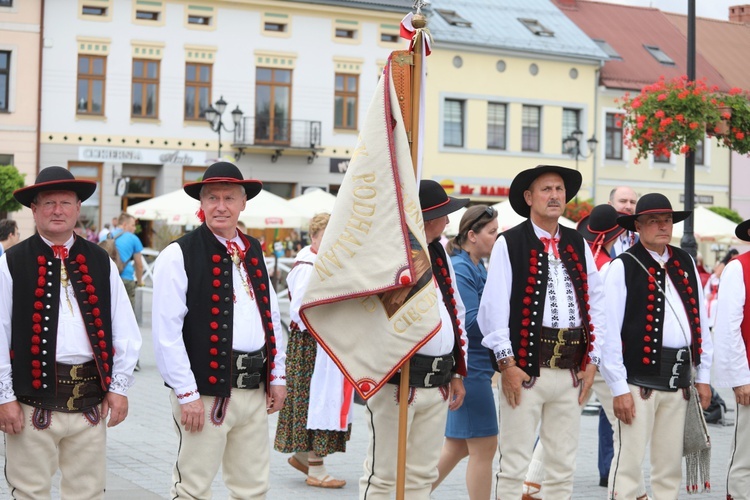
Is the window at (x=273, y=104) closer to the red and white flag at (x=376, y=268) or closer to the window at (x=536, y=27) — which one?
the window at (x=536, y=27)

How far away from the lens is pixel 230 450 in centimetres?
570

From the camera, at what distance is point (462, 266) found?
717 cm

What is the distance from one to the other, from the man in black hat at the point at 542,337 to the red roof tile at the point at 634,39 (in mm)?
37914

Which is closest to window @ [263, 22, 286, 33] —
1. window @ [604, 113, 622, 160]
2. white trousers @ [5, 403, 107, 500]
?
window @ [604, 113, 622, 160]

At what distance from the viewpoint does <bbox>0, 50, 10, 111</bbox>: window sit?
36844 mm

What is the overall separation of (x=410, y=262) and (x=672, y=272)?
7.11 feet

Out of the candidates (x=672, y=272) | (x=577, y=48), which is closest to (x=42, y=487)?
(x=672, y=272)

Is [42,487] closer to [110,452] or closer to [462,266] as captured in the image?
[462,266]

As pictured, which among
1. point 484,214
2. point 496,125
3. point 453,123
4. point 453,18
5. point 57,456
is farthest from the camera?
point 496,125

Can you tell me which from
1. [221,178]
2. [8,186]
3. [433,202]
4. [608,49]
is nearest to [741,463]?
[433,202]

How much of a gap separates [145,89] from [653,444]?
111 feet

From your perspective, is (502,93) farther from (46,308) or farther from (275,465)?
(46,308)

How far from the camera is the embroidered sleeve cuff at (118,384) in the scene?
5.49 m

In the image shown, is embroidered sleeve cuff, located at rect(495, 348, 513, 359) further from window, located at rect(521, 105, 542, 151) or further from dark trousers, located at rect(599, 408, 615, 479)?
window, located at rect(521, 105, 542, 151)
